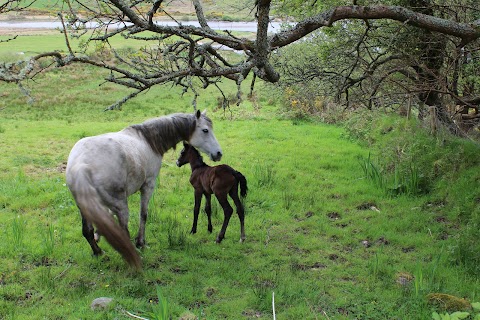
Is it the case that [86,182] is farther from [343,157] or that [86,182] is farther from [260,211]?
[343,157]

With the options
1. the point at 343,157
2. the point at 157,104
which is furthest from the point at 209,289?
the point at 157,104

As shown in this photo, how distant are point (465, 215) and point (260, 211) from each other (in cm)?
324

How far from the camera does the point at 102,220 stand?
4484 millimetres

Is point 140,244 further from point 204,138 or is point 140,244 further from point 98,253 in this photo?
point 204,138

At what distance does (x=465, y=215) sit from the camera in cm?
701

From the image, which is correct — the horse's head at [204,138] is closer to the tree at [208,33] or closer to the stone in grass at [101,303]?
the tree at [208,33]

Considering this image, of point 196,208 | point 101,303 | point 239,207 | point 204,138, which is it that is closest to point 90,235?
point 101,303

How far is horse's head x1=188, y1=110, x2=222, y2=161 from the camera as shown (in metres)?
6.76

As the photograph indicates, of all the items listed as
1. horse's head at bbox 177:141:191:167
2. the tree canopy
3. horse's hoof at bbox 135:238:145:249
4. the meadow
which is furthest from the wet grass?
the tree canopy

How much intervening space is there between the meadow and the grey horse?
0.57m

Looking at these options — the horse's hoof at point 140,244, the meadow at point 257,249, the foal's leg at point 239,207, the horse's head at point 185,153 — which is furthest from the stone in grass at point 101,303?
the horse's head at point 185,153

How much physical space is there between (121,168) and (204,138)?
1.73 meters

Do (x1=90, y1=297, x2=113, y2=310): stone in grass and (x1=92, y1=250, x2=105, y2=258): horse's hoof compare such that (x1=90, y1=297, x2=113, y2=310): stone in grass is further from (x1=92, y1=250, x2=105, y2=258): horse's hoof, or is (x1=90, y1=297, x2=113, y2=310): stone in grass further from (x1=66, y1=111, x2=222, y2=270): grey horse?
(x1=92, y1=250, x2=105, y2=258): horse's hoof

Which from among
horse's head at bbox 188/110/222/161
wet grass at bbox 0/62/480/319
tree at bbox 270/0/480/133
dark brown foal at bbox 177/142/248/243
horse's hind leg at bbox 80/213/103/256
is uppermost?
tree at bbox 270/0/480/133
